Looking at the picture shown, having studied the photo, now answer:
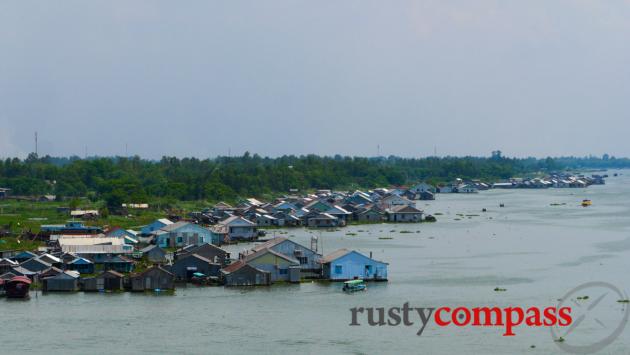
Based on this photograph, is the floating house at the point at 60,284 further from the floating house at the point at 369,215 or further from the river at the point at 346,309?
the floating house at the point at 369,215

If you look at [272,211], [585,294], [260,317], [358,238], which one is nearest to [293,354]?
[260,317]

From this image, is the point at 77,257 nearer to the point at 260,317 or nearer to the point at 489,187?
the point at 260,317

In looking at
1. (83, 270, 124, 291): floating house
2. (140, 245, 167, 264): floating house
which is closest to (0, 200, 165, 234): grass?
(140, 245, 167, 264): floating house

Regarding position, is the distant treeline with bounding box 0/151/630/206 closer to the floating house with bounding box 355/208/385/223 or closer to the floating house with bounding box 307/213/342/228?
the floating house with bounding box 307/213/342/228

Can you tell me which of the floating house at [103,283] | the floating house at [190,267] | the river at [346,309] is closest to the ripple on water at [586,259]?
the river at [346,309]

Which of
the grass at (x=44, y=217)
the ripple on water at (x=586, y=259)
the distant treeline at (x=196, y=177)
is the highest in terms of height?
the distant treeline at (x=196, y=177)
